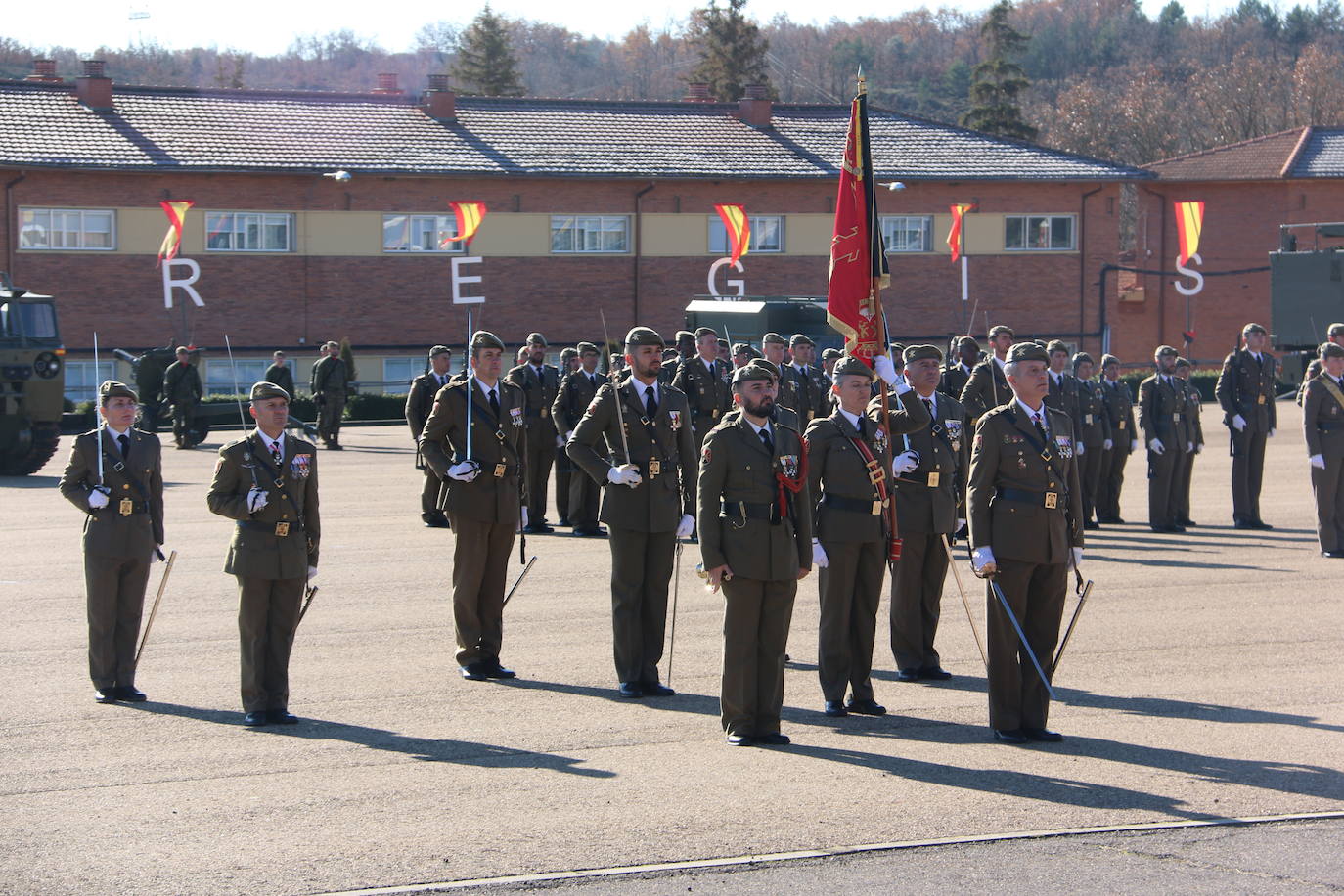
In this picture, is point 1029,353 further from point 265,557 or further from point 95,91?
point 95,91

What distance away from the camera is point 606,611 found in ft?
40.3

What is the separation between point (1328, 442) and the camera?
Result: 50.5 feet

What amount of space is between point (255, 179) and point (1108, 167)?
24488 mm

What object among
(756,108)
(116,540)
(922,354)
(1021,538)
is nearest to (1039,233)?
(756,108)

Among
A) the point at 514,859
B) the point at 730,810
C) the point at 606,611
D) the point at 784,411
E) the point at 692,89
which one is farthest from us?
the point at 692,89

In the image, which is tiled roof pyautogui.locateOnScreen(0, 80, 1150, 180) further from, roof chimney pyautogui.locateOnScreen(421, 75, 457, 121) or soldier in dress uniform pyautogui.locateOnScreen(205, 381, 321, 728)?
soldier in dress uniform pyautogui.locateOnScreen(205, 381, 321, 728)

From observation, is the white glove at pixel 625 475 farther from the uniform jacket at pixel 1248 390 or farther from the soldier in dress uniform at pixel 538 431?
the uniform jacket at pixel 1248 390

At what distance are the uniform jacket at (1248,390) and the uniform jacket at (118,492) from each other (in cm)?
1194

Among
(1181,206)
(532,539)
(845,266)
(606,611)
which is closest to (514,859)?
(845,266)

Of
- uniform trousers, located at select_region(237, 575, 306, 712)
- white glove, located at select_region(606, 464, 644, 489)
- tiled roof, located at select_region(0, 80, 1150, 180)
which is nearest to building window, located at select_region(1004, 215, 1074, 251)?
tiled roof, located at select_region(0, 80, 1150, 180)

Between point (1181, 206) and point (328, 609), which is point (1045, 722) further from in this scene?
point (1181, 206)

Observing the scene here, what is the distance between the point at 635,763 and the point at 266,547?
238 cm

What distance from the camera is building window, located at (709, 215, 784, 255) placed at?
150 feet

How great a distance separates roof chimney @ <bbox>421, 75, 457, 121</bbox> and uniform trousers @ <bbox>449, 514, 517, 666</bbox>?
37.4m
